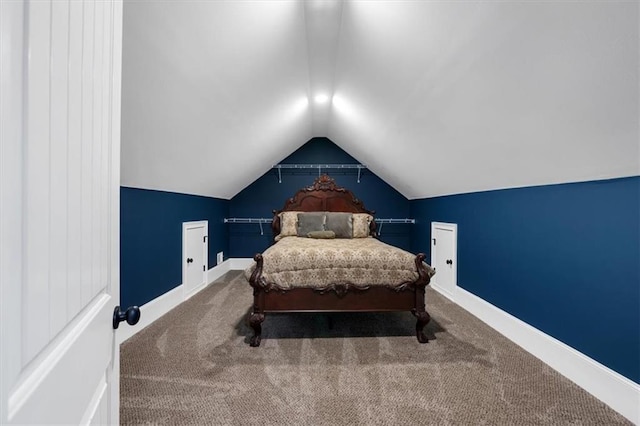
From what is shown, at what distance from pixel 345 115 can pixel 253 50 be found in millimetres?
1677

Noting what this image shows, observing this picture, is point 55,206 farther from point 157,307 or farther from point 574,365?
point 157,307

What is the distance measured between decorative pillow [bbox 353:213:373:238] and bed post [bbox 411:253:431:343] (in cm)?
179

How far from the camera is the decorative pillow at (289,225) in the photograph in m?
4.12

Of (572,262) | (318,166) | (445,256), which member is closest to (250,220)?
(318,166)

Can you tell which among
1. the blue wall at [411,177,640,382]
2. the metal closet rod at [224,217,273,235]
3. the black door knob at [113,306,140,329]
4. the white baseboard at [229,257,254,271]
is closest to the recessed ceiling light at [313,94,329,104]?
the blue wall at [411,177,640,382]

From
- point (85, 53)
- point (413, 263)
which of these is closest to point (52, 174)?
point (85, 53)

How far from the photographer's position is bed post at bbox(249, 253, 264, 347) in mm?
A: 2160

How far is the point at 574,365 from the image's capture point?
5.56 ft

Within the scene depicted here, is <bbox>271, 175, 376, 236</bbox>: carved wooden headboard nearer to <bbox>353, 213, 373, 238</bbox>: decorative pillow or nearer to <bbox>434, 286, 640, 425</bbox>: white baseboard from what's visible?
<bbox>353, 213, 373, 238</bbox>: decorative pillow

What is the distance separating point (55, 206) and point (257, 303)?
1921mm

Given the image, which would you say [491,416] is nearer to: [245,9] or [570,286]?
[570,286]

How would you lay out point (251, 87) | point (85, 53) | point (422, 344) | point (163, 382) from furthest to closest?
point (251, 87)
point (422, 344)
point (163, 382)
point (85, 53)

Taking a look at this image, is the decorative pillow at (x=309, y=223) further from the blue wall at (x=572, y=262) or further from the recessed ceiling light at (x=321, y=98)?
the blue wall at (x=572, y=262)

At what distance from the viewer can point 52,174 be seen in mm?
396
